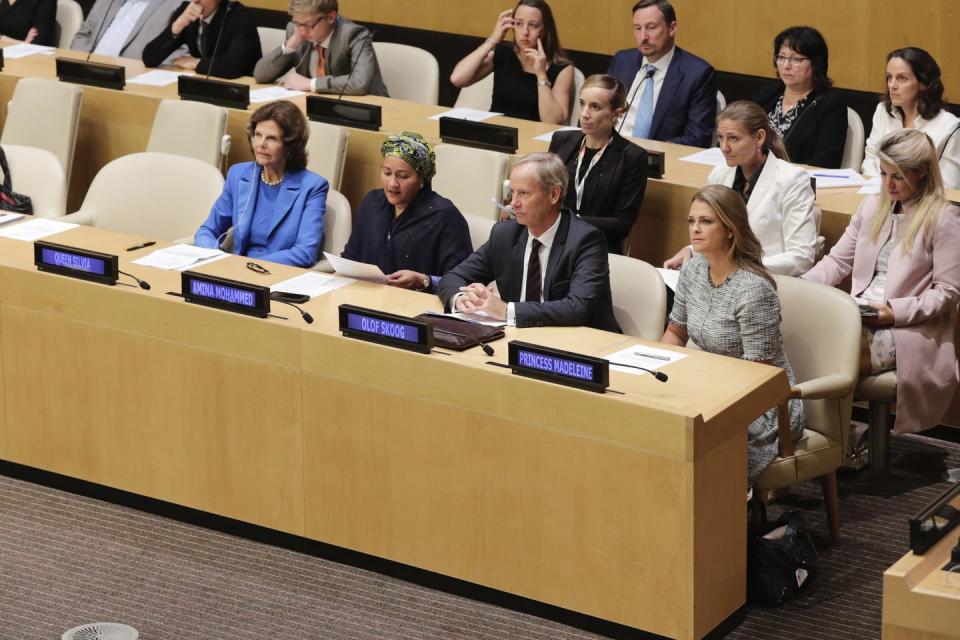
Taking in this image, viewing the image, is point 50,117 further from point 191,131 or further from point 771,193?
point 771,193

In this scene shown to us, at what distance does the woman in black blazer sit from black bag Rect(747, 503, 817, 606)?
1472 mm

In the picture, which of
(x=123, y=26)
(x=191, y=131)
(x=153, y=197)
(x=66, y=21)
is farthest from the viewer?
(x=66, y=21)

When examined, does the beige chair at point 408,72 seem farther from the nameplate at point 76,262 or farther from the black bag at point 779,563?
the black bag at point 779,563

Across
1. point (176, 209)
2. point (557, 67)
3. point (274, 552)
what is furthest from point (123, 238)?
point (557, 67)

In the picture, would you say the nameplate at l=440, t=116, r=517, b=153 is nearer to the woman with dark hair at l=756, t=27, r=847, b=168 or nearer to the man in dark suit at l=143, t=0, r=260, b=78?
the woman with dark hair at l=756, t=27, r=847, b=168

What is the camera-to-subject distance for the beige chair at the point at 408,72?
22.8ft

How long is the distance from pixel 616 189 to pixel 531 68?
1.36 metres

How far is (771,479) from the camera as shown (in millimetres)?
4102

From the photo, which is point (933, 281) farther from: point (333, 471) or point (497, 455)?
point (333, 471)

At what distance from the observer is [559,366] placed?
3.71 m

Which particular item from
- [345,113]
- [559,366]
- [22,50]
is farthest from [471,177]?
[22,50]

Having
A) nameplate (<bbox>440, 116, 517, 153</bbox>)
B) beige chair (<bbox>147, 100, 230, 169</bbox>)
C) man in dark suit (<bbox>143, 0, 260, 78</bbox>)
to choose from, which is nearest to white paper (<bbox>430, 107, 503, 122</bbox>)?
nameplate (<bbox>440, 116, 517, 153</bbox>)

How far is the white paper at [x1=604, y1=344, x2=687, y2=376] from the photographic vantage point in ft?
12.6

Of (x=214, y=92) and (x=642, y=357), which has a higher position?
(x=214, y=92)
